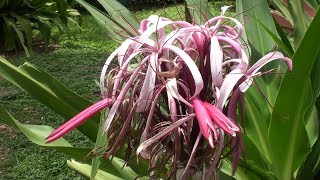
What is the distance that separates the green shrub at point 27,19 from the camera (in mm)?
6719

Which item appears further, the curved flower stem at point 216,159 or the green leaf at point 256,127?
the green leaf at point 256,127

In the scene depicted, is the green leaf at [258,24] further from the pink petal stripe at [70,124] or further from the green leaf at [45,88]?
the pink petal stripe at [70,124]

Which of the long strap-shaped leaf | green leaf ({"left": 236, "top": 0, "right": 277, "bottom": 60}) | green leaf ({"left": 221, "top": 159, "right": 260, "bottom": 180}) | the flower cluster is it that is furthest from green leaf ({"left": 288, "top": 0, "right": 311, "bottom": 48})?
the flower cluster

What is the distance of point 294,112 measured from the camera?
4.07 ft

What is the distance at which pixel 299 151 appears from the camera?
1.32 meters

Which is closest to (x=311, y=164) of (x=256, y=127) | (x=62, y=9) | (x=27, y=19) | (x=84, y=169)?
(x=256, y=127)

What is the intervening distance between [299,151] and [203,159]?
0.55 metres

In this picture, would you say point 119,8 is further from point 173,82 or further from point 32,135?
point 173,82

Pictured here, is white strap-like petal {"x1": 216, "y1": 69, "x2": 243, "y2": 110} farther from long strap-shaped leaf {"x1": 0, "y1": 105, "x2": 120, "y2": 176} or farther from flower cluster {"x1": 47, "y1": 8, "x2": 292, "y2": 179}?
long strap-shaped leaf {"x1": 0, "y1": 105, "x2": 120, "y2": 176}

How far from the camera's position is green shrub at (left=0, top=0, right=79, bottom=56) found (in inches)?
265

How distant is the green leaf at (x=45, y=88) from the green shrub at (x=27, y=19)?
5.32 m

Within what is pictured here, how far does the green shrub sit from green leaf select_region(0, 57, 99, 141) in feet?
17.5

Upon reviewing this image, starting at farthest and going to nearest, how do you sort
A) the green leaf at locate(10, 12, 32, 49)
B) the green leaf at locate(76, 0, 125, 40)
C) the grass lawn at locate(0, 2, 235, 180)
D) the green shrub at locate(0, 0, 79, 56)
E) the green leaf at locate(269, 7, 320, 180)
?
the green shrub at locate(0, 0, 79, 56) < the green leaf at locate(10, 12, 32, 49) < the grass lawn at locate(0, 2, 235, 180) < the green leaf at locate(76, 0, 125, 40) < the green leaf at locate(269, 7, 320, 180)

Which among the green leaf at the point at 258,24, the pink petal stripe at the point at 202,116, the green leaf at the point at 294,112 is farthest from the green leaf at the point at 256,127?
the pink petal stripe at the point at 202,116
